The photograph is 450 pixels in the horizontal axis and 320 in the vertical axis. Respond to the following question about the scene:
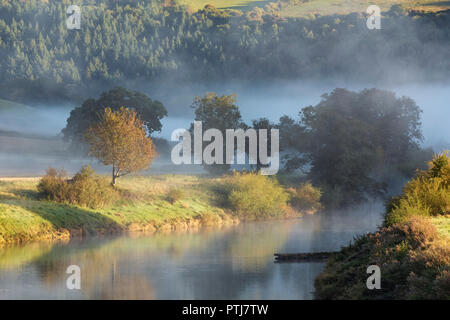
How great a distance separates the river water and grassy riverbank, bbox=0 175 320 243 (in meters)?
2.13

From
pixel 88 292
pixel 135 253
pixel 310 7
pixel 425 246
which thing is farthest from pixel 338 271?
pixel 310 7

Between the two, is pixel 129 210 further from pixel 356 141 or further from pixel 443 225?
pixel 356 141

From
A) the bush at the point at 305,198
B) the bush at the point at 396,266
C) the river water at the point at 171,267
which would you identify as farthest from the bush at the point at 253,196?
the bush at the point at 396,266

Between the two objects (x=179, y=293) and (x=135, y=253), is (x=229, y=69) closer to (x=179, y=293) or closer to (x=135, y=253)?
(x=135, y=253)

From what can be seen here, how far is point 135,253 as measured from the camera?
4066 cm

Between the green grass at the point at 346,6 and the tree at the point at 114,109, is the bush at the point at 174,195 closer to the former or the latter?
the tree at the point at 114,109

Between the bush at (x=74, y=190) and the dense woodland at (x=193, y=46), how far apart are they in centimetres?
11063

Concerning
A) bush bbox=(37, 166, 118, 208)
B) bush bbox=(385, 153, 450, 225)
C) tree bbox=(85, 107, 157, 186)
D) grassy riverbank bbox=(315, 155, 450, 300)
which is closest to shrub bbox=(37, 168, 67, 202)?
bush bbox=(37, 166, 118, 208)

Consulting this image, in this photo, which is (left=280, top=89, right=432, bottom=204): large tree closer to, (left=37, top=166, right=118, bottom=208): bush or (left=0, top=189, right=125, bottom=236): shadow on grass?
(left=37, top=166, right=118, bottom=208): bush

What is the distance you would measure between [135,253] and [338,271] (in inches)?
629

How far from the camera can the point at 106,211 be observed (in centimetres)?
5341

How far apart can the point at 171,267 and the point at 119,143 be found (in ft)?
81.8

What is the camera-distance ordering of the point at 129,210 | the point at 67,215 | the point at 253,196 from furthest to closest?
the point at 253,196 < the point at 129,210 < the point at 67,215

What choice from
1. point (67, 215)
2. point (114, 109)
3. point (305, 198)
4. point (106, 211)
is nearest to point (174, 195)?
point (106, 211)
